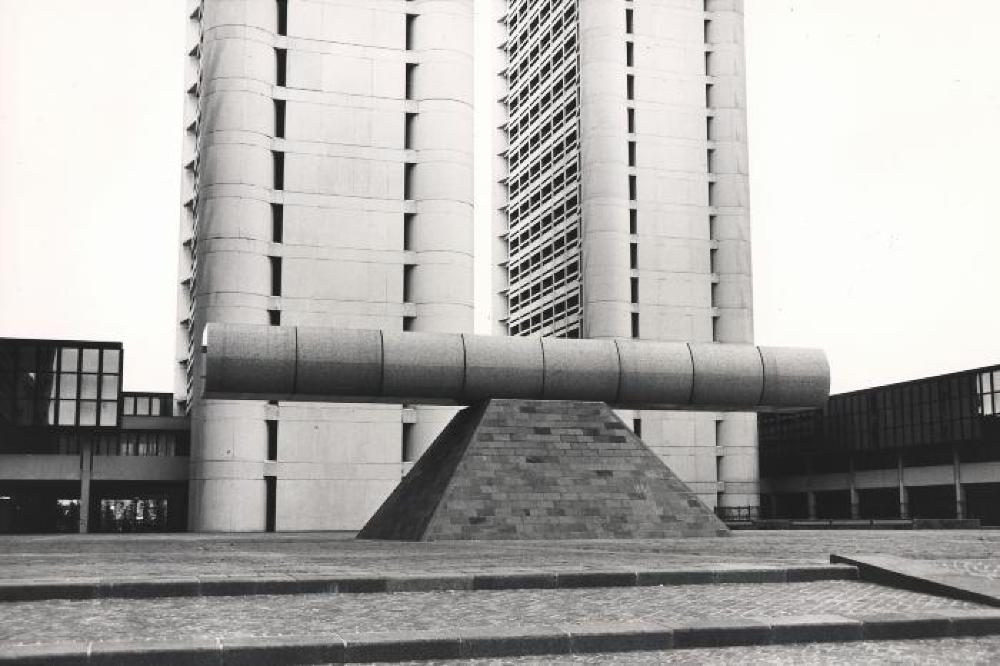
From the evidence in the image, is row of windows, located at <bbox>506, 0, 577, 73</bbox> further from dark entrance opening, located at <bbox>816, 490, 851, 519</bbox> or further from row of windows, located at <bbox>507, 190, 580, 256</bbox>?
dark entrance opening, located at <bbox>816, 490, 851, 519</bbox>

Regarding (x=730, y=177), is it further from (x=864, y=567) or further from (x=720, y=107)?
(x=864, y=567)

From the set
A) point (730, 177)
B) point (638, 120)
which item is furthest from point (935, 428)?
point (638, 120)

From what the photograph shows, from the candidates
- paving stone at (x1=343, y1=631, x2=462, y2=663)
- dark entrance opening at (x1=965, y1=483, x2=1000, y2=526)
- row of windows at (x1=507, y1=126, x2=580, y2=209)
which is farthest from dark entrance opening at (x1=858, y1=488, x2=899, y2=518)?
paving stone at (x1=343, y1=631, x2=462, y2=663)

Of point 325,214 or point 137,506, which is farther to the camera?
point 137,506

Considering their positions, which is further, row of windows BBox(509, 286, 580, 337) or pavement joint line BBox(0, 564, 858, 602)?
row of windows BBox(509, 286, 580, 337)

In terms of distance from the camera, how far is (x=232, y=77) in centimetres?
6166

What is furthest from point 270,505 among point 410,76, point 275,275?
point 410,76

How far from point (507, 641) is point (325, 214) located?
54.9 meters

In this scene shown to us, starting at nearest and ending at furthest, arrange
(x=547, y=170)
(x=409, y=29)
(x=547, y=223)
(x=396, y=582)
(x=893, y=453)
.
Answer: (x=396, y=582) < (x=409, y=29) < (x=893, y=453) < (x=547, y=170) < (x=547, y=223)

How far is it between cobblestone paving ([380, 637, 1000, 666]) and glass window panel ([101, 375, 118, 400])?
62.0 meters

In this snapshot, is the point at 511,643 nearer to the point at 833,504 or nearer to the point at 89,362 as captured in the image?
the point at 89,362

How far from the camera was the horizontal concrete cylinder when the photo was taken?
2944cm

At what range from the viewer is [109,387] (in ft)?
222

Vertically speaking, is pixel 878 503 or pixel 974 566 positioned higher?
pixel 878 503
